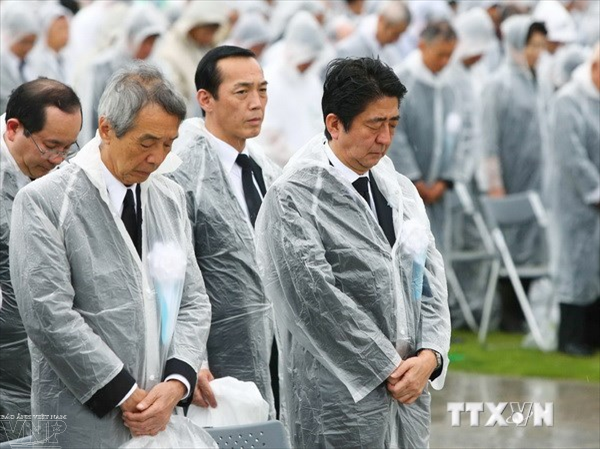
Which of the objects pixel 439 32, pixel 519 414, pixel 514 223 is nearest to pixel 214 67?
pixel 519 414

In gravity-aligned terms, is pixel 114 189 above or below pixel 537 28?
above

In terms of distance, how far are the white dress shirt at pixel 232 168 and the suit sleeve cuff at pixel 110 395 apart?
167cm

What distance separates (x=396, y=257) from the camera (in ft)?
14.9

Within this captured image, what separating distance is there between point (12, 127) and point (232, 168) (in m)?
1.13

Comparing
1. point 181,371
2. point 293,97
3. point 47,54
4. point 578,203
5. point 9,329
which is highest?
point 47,54

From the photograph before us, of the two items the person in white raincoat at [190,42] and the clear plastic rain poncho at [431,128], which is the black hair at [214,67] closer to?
the person in white raincoat at [190,42]

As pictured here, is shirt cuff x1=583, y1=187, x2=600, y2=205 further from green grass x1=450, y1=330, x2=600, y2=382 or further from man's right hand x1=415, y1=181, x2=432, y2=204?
man's right hand x1=415, y1=181, x2=432, y2=204

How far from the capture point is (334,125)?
455 cm

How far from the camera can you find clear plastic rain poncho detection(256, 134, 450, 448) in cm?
444

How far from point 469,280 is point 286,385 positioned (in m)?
6.05

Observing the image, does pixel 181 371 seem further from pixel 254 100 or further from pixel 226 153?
pixel 254 100

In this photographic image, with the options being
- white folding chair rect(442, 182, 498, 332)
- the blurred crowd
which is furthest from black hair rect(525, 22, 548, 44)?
white folding chair rect(442, 182, 498, 332)

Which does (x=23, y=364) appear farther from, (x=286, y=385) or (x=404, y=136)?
(x=404, y=136)

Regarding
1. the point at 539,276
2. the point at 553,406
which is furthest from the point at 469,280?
the point at 553,406
